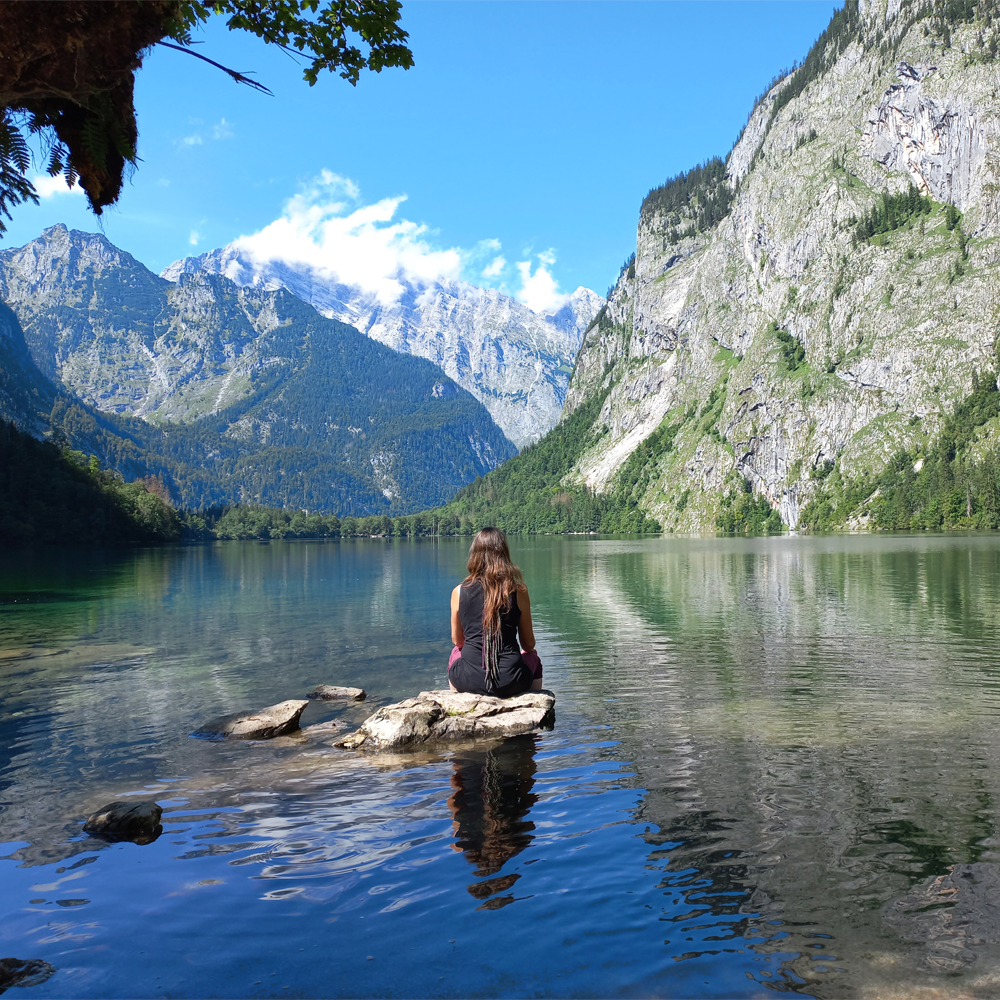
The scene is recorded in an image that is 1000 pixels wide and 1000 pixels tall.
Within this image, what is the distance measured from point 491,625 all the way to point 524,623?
2.95ft

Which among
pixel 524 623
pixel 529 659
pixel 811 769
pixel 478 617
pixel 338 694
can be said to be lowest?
pixel 338 694

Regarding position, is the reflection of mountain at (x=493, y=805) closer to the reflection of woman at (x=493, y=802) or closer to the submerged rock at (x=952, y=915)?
the reflection of woman at (x=493, y=802)

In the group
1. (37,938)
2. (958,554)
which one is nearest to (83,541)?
(958,554)

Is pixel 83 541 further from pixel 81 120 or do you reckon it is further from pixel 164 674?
pixel 81 120

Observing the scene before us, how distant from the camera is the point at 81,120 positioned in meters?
8.34

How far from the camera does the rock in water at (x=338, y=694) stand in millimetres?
24656

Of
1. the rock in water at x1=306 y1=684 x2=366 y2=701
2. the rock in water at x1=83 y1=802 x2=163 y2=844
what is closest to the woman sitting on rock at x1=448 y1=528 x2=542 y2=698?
the rock in water at x1=83 y1=802 x2=163 y2=844

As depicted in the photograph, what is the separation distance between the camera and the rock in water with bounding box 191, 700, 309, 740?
19406mm

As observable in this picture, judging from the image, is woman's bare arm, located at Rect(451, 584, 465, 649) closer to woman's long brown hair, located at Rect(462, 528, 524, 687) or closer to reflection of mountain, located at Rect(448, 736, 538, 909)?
woman's long brown hair, located at Rect(462, 528, 524, 687)

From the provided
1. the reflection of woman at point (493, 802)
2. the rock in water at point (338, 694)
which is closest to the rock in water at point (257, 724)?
the rock in water at point (338, 694)

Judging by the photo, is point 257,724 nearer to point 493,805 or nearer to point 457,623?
point 457,623

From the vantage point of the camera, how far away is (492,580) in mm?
15836

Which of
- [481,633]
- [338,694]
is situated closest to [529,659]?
[481,633]

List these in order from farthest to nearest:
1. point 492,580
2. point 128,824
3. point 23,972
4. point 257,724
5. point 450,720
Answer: point 257,724 < point 450,720 < point 492,580 < point 128,824 < point 23,972
